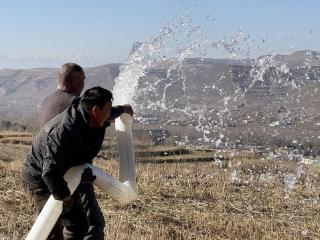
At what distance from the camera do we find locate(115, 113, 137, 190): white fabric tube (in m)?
4.55

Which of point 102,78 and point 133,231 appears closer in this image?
point 133,231

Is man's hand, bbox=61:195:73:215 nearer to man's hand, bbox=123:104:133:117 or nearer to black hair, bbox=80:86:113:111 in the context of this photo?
black hair, bbox=80:86:113:111

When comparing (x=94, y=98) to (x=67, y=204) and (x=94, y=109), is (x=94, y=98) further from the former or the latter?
(x=67, y=204)

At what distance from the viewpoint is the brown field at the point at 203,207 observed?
6359 mm

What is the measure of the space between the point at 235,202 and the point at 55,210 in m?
5.29

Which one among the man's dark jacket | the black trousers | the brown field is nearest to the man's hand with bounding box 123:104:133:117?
the man's dark jacket

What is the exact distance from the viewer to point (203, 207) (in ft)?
27.0

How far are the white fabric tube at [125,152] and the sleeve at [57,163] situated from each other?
2.68 ft

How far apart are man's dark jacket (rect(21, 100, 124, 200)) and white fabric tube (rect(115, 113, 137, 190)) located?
1.79ft

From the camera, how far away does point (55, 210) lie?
12.8 feet

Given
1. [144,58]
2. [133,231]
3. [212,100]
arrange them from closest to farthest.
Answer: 1. [133,231]
2. [144,58]
3. [212,100]

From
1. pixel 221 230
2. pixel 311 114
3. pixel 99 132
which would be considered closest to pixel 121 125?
pixel 99 132

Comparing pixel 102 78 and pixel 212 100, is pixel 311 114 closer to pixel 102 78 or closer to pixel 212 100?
pixel 212 100

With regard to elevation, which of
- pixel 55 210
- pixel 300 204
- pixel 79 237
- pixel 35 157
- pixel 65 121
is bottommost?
pixel 300 204
